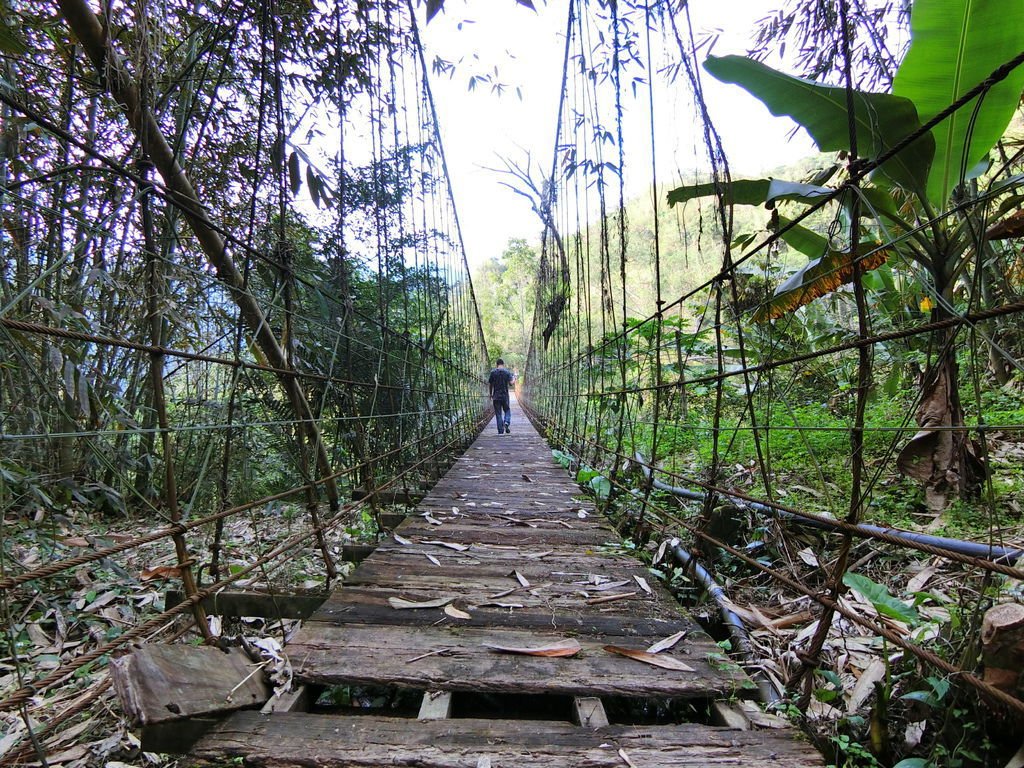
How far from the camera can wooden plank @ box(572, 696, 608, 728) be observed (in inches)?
34.6

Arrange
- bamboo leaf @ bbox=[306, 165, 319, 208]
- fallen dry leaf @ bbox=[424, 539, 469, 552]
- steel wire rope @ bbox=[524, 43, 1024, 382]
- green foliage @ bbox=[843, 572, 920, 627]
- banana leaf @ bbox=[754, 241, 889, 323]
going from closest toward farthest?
steel wire rope @ bbox=[524, 43, 1024, 382] < green foliage @ bbox=[843, 572, 920, 627] < banana leaf @ bbox=[754, 241, 889, 323] < fallen dry leaf @ bbox=[424, 539, 469, 552] < bamboo leaf @ bbox=[306, 165, 319, 208]

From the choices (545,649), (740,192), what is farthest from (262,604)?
(740,192)

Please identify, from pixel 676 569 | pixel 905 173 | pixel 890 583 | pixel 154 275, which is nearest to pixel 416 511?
pixel 676 569

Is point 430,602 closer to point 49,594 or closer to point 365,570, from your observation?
point 365,570

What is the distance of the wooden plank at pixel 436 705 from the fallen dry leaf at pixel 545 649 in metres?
0.17

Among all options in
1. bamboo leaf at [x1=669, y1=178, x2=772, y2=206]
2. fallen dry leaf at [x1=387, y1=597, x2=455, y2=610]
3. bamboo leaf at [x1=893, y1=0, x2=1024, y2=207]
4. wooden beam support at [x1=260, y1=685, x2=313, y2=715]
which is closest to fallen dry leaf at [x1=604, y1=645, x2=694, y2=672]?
fallen dry leaf at [x1=387, y1=597, x2=455, y2=610]

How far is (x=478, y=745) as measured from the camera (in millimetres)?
820

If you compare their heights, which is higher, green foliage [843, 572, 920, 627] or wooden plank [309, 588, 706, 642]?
green foliage [843, 572, 920, 627]

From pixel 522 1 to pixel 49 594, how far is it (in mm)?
2459

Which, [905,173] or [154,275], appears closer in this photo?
[154,275]

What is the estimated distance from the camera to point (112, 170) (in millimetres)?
783

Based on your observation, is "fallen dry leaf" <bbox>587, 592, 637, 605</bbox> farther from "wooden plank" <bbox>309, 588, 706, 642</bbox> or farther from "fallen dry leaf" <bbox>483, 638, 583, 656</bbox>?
"fallen dry leaf" <bbox>483, 638, 583, 656</bbox>

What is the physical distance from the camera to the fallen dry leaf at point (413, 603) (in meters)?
1.29

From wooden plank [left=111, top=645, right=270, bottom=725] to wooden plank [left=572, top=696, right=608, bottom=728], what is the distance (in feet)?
2.00
